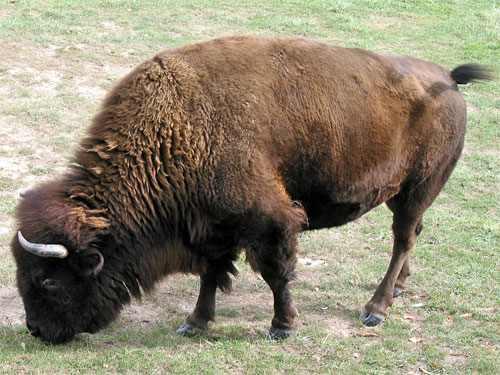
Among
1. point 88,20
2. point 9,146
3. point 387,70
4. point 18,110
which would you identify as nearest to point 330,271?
point 387,70

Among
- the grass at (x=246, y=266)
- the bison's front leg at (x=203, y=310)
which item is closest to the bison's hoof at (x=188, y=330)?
the bison's front leg at (x=203, y=310)

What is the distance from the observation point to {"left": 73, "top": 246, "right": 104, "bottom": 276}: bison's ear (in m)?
4.79

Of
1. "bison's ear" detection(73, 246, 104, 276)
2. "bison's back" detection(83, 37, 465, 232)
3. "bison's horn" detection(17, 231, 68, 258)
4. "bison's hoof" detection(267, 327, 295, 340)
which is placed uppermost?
"bison's back" detection(83, 37, 465, 232)

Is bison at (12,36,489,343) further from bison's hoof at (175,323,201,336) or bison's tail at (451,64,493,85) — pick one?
bison's tail at (451,64,493,85)

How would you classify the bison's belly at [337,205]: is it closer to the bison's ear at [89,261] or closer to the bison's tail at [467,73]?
the bison's tail at [467,73]

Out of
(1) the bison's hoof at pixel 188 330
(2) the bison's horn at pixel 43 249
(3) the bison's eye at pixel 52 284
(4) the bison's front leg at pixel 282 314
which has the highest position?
(2) the bison's horn at pixel 43 249

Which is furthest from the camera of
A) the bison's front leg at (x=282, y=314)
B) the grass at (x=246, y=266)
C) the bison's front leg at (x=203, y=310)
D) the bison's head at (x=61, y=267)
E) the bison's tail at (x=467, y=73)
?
the bison's tail at (x=467, y=73)

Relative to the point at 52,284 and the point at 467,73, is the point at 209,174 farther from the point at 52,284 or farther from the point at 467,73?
the point at 467,73

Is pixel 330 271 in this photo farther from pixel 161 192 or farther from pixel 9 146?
pixel 9 146

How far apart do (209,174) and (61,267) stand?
125 cm

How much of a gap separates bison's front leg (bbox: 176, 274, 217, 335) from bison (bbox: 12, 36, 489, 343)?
1 cm

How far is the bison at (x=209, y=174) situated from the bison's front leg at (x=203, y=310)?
0.04ft

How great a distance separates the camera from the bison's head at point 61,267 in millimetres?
4738

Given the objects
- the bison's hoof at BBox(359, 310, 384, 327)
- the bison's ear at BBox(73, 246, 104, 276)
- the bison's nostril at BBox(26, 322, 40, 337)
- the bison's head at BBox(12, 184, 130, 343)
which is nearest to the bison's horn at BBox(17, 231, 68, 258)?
the bison's head at BBox(12, 184, 130, 343)
